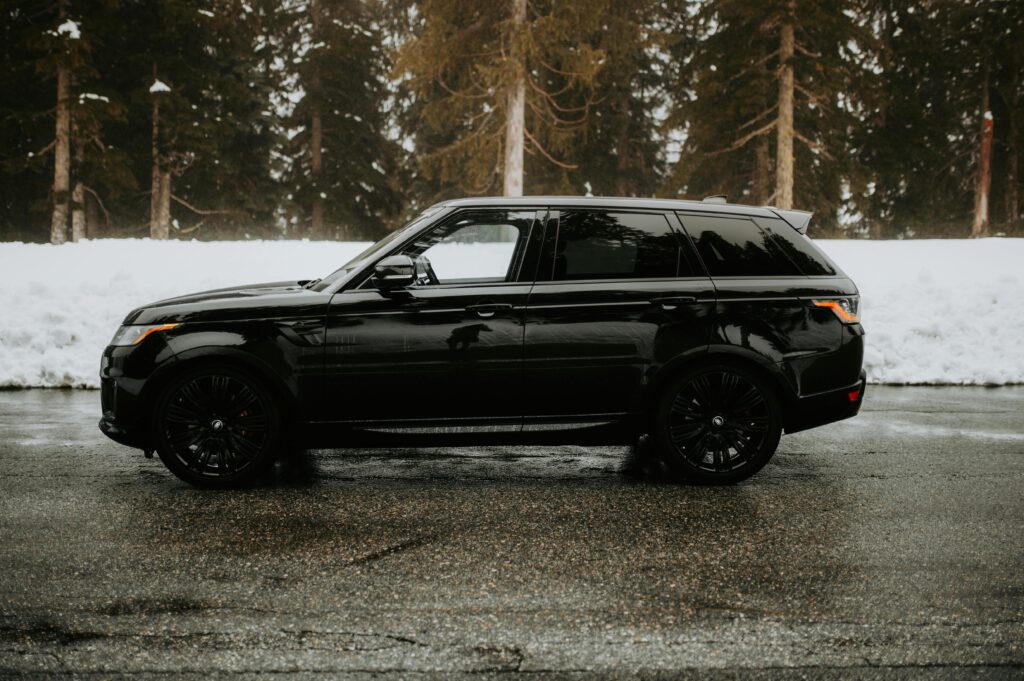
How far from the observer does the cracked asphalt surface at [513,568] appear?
3.35m

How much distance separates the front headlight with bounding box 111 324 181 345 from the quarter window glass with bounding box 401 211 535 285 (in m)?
1.57

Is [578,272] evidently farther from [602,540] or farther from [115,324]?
[115,324]

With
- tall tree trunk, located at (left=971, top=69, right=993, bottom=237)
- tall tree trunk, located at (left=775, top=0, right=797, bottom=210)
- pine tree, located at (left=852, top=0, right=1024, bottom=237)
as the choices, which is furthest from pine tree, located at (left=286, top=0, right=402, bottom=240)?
tall tree trunk, located at (left=971, top=69, right=993, bottom=237)

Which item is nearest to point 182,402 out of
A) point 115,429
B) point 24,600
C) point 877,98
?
point 115,429

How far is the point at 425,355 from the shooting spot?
18.9ft

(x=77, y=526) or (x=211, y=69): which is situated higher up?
(x=211, y=69)

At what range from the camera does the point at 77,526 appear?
16.3ft

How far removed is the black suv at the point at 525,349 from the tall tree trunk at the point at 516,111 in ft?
60.9

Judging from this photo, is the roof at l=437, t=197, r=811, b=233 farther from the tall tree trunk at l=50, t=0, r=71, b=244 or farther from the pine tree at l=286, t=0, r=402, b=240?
the pine tree at l=286, t=0, r=402, b=240

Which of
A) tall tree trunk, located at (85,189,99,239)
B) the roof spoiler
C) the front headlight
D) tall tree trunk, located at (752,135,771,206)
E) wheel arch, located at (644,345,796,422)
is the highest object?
Answer: tall tree trunk, located at (752,135,771,206)

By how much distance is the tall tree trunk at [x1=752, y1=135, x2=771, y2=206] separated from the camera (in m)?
33.5

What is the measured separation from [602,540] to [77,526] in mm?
2835

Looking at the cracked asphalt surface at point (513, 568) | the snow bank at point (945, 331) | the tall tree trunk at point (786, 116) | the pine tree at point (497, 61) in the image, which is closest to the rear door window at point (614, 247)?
the cracked asphalt surface at point (513, 568)

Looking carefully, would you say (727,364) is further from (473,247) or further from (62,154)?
(62,154)
